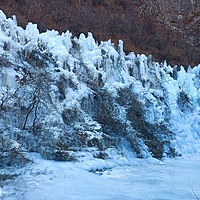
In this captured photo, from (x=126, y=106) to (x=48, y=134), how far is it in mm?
4156

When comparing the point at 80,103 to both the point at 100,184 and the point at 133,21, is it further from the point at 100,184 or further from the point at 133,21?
the point at 133,21

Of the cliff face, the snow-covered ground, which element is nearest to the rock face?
the snow-covered ground

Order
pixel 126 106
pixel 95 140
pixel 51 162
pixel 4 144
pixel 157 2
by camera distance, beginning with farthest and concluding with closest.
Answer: pixel 157 2, pixel 126 106, pixel 95 140, pixel 51 162, pixel 4 144

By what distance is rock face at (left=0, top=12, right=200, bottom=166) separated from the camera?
9008 millimetres

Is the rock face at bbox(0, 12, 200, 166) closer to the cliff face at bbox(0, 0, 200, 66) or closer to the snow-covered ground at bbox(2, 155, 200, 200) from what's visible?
the snow-covered ground at bbox(2, 155, 200, 200)

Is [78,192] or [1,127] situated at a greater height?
[1,127]

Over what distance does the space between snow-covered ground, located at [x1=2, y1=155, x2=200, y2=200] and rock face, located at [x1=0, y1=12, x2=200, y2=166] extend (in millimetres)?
785

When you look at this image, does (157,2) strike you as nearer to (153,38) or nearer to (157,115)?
(153,38)

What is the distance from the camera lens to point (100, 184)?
717cm

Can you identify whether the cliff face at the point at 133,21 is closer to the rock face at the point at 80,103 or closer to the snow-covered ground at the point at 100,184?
the rock face at the point at 80,103

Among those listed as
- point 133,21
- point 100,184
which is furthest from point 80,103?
point 133,21

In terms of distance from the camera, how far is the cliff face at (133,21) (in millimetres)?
21359

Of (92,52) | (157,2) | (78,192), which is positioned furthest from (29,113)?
(157,2)

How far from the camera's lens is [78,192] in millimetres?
6367
